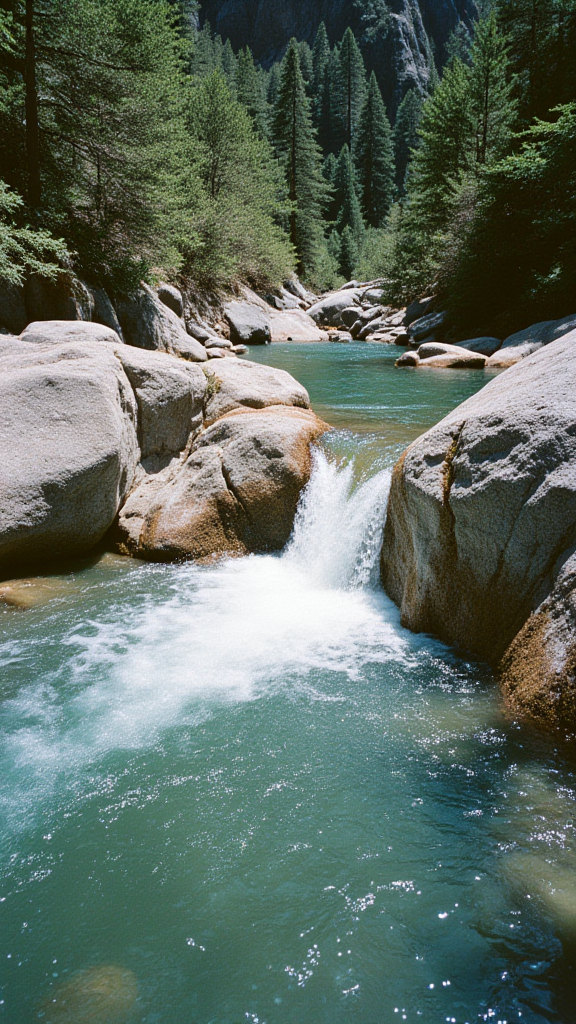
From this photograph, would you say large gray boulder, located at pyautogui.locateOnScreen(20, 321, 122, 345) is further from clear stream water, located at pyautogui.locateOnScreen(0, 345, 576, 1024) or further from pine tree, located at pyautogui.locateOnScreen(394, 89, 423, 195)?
pine tree, located at pyautogui.locateOnScreen(394, 89, 423, 195)

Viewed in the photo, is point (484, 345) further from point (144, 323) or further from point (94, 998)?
point (94, 998)

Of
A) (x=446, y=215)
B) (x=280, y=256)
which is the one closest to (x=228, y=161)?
(x=280, y=256)

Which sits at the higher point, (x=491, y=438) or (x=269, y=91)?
(x=269, y=91)

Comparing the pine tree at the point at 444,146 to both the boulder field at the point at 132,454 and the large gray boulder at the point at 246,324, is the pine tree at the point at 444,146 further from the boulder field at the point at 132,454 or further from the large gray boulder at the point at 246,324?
the boulder field at the point at 132,454

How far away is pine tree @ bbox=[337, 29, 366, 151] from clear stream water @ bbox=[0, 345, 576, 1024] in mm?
72001

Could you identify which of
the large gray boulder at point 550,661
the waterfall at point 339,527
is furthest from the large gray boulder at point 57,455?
the large gray boulder at point 550,661

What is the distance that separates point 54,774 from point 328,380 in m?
12.5

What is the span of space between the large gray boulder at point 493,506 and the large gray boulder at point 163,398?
386 cm

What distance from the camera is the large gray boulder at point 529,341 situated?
16531 mm

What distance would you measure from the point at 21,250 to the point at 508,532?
8537mm

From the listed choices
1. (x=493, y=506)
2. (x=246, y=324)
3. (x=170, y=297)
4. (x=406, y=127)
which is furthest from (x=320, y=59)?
(x=493, y=506)

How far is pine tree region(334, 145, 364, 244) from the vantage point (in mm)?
52312

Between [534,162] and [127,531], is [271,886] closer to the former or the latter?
[127,531]

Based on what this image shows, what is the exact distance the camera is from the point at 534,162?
16578mm
